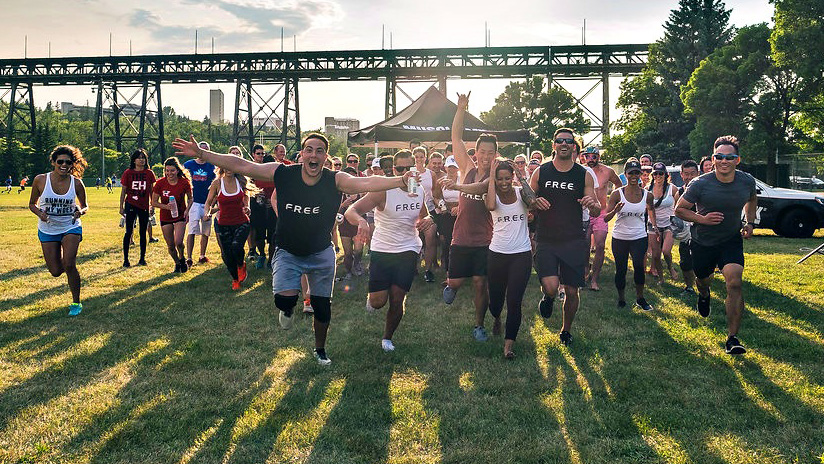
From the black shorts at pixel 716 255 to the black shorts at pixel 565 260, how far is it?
53.4 inches

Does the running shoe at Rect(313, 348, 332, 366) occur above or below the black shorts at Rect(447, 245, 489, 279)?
below

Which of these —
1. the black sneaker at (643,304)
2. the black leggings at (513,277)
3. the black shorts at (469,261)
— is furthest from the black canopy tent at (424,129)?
the black leggings at (513,277)

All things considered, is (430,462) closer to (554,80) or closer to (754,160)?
(754,160)

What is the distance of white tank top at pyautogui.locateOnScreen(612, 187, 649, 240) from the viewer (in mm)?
7391

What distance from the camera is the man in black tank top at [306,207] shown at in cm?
470

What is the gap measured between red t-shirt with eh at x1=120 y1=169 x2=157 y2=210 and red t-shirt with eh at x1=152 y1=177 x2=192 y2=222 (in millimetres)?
421

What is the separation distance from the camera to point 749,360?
522 cm

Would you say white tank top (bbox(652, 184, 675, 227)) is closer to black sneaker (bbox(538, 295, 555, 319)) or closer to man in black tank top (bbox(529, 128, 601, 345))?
black sneaker (bbox(538, 295, 555, 319))

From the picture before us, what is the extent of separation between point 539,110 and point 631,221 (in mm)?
43367

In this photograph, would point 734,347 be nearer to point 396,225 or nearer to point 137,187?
point 396,225

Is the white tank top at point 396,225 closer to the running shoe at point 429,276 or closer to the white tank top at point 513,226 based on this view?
the white tank top at point 513,226

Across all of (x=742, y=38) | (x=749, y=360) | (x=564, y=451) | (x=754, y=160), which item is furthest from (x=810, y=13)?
(x=564, y=451)

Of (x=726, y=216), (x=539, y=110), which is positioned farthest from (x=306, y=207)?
(x=539, y=110)

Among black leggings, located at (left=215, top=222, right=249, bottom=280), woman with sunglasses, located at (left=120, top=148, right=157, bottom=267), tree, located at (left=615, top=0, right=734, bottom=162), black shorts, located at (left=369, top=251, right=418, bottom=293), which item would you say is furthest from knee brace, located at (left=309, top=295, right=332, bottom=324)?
tree, located at (left=615, top=0, right=734, bottom=162)
